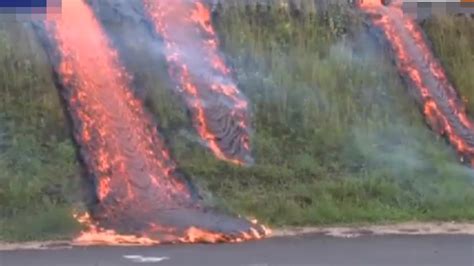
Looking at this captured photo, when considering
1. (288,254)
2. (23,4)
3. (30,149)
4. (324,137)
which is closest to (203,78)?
(324,137)

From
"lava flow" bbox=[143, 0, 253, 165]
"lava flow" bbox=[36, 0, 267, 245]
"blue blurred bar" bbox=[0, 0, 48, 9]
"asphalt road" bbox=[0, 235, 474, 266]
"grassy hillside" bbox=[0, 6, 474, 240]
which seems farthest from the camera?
"blue blurred bar" bbox=[0, 0, 48, 9]

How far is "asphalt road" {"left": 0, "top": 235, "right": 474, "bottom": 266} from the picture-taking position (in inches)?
344

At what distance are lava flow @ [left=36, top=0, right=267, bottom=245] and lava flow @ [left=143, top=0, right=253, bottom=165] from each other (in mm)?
558

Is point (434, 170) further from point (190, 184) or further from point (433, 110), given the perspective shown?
point (190, 184)

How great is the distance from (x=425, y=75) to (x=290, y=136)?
6.14ft

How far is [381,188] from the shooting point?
11.2 m

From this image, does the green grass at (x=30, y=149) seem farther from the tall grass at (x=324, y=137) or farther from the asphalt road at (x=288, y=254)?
the tall grass at (x=324, y=137)

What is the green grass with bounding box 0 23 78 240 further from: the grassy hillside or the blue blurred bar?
the blue blurred bar

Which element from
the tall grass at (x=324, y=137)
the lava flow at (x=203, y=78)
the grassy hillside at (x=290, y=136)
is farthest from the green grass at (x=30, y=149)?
the lava flow at (x=203, y=78)

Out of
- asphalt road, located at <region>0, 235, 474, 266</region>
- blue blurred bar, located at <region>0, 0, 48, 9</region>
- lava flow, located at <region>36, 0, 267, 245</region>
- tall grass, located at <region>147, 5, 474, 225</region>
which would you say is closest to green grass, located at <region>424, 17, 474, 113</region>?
tall grass, located at <region>147, 5, 474, 225</region>

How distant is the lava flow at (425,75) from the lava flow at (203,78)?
195cm

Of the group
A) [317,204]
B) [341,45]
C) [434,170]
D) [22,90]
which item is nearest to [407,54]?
[341,45]

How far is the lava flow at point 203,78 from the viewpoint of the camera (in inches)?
463

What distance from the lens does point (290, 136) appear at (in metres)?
12.0
